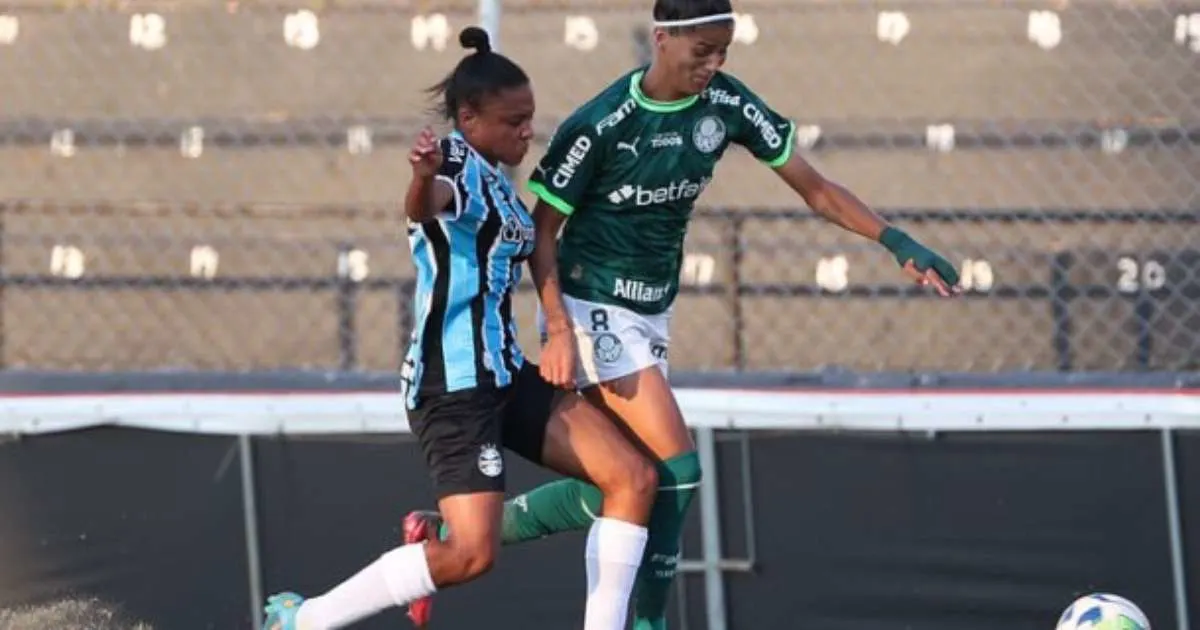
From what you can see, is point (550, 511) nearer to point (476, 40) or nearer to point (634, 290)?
point (634, 290)

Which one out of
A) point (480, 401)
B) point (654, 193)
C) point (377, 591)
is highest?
point (654, 193)

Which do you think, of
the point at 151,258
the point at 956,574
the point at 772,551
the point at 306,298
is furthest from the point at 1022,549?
the point at 151,258

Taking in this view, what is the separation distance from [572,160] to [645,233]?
0.32 metres

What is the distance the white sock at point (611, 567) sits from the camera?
17.2 feet

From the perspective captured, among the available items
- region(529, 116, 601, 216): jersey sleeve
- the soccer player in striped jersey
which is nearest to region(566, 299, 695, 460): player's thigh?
the soccer player in striped jersey

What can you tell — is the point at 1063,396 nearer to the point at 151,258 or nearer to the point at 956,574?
the point at 956,574

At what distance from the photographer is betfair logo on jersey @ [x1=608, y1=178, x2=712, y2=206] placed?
534 centimetres

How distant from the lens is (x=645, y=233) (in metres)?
5.43

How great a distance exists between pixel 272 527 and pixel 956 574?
2.15 m

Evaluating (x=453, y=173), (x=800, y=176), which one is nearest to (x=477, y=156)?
(x=453, y=173)

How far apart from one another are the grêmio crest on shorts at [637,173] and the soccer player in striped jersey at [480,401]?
18 cm

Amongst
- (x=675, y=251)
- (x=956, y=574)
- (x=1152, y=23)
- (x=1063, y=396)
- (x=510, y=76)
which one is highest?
(x=1152, y=23)

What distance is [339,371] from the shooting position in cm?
670

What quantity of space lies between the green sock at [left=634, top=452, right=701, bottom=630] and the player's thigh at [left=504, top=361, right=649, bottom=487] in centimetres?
13
